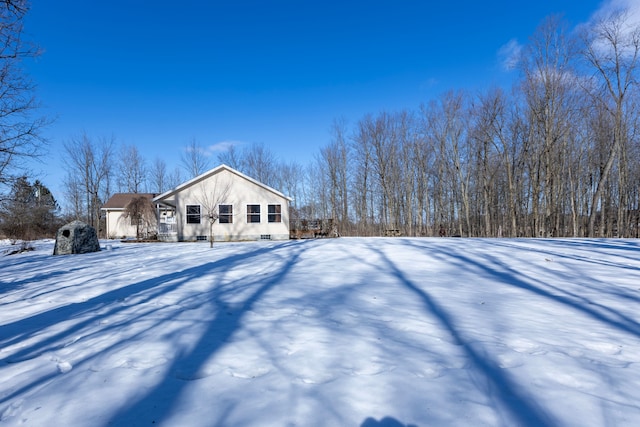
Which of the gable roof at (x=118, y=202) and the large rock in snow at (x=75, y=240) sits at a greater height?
the gable roof at (x=118, y=202)

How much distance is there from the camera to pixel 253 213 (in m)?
18.0

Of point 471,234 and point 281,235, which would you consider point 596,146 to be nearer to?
point 471,234

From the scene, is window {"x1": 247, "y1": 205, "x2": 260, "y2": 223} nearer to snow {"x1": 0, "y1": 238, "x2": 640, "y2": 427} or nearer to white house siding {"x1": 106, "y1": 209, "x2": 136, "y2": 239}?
snow {"x1": 0, "y1": 238, "x2": 640, "y2": 427}

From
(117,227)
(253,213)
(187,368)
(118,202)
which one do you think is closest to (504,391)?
(187,368)

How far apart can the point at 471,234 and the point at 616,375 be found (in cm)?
2652

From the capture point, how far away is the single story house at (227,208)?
57.4ft

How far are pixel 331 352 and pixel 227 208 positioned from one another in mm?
16422

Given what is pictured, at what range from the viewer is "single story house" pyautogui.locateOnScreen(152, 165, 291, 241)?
1748 cm

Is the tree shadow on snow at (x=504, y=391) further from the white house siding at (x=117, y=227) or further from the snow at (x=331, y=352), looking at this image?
the white house siding at (x=117, y=227)

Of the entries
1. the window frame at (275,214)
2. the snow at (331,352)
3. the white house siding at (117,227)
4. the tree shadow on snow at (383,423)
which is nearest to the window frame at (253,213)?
the window frame at (275,214)

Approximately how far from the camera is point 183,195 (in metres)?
17.5

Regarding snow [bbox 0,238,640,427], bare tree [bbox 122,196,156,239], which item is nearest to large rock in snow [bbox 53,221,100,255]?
snow [bbox 0,238,640,427]

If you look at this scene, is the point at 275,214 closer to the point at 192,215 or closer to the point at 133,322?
the point at 192,215

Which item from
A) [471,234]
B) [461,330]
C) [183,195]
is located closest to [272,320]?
[461,330]
